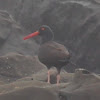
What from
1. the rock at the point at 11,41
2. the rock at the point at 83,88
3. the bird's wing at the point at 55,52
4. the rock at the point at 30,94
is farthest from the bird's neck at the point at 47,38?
the rock at the point at 11,41

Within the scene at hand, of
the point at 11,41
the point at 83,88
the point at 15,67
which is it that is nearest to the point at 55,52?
the point at 83,88

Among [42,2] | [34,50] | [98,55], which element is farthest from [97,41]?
[42,2]

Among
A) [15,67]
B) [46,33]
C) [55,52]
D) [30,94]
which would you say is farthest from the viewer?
[15,67]

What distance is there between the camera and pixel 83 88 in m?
4.46

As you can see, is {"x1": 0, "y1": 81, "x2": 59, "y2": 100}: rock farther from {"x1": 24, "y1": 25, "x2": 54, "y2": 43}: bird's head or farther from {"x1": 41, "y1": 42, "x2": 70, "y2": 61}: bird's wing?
{"x1": 24, "y1": 25, "x2": 54, "y2": 43}: bird's head

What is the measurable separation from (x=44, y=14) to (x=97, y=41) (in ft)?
8.55

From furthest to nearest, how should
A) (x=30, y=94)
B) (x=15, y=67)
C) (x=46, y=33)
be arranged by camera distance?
(x=15, y=67), (x=46, y=33), (x=30, y=94)

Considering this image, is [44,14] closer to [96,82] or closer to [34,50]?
[34,50]

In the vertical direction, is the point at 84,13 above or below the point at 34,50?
above

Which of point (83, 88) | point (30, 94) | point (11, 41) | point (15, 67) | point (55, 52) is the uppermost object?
point (83, 88)

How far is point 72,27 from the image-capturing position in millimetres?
11430

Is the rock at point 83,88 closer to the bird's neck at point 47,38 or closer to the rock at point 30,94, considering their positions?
the rock at point 30,94

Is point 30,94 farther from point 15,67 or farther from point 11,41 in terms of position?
point 11,41

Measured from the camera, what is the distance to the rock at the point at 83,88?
14.2 feet
